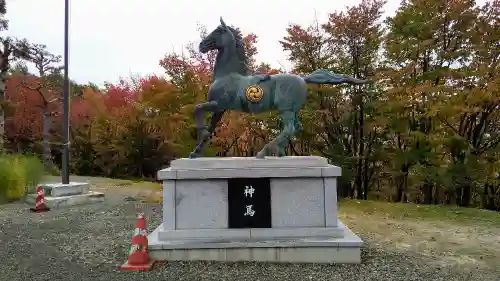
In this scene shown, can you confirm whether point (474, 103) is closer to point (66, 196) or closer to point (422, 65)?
point (422, 65)

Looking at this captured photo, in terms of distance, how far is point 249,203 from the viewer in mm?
4926

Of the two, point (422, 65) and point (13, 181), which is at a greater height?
point (422, 65)

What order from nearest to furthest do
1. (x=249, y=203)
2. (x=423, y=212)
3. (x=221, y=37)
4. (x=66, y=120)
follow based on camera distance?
(x=249, y=203), (x=221, y=37), (x=423, y=212), (x=66, y=120)

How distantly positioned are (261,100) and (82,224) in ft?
13.7

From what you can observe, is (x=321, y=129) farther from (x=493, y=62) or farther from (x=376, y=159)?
(x=493, y=62)

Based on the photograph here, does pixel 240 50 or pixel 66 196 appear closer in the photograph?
pixel 240 50

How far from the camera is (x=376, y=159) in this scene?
A: 42.1 feet

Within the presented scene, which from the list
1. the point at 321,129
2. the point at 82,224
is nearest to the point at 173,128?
the point at 321,129

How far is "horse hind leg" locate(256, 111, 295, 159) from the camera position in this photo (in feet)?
17.3

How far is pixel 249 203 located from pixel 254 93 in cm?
155

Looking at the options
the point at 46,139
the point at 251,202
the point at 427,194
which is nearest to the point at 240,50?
the point at 251,202

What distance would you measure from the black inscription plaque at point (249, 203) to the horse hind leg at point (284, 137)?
444 millimetres

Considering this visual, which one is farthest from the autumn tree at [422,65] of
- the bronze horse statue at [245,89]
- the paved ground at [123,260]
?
the bronze horse statue at [245,89]

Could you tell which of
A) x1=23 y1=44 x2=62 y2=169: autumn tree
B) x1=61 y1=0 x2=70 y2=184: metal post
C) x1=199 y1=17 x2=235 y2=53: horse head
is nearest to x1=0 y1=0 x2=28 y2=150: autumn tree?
x1=23 y1=44 x2=62 y2=169: autumn tree
